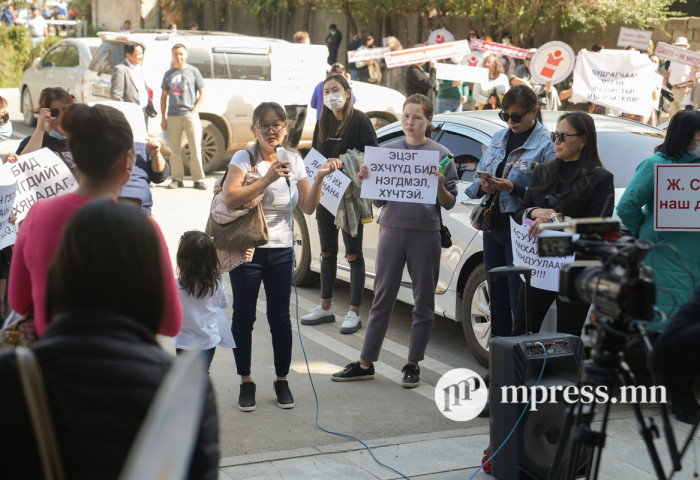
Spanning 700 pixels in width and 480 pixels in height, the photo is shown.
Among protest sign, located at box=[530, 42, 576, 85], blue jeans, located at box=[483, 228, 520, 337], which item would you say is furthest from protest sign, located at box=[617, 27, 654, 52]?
blue jeans, located at box=[483, 228, 520, 337]

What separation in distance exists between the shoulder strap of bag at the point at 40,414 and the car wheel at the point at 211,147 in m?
12.9

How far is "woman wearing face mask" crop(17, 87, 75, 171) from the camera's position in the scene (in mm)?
5457

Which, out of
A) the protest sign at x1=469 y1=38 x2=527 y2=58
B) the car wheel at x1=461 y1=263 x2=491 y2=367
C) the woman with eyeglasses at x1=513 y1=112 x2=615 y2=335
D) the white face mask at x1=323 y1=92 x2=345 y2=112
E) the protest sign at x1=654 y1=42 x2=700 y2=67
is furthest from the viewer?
the protest sign at x1=469 y1=38 x2=527 y2=58

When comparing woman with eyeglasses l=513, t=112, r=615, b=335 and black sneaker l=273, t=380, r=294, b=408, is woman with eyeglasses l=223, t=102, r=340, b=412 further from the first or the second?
woman with eyeglasses l=513, t=112, r=615, b=335

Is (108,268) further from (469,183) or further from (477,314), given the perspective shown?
(469,183)

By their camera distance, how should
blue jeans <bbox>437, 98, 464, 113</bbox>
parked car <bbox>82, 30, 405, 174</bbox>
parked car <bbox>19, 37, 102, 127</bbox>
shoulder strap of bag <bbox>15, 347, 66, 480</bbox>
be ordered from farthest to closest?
1. parked car <bbox>19, 37, 102, 127</bbox>
2. blue jeans <bbox>437, 98, 464, 113</bbox>
3. parked car <bbox>82, 30, 405, 174</bbox>
4. shoulder strap of bag <bbox>15, 347, 66, 480</bbox>

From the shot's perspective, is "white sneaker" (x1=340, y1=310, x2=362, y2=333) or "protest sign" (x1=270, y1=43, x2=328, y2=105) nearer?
"white sneaker" (x1=340, y1=310, x2=362, y2=333)

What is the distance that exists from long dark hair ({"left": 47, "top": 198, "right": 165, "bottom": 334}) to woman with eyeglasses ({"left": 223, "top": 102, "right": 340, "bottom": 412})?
3.28m

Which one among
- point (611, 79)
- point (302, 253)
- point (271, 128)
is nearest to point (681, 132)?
point (271, 128)

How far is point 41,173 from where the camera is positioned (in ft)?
17.8

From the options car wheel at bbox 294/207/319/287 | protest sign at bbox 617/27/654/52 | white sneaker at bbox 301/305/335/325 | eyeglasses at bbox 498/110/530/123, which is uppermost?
protest sign at bbox 617/27/654/52

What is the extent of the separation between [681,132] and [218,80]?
34.4 feet

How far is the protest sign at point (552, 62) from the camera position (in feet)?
42.7

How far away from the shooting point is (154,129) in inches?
558
